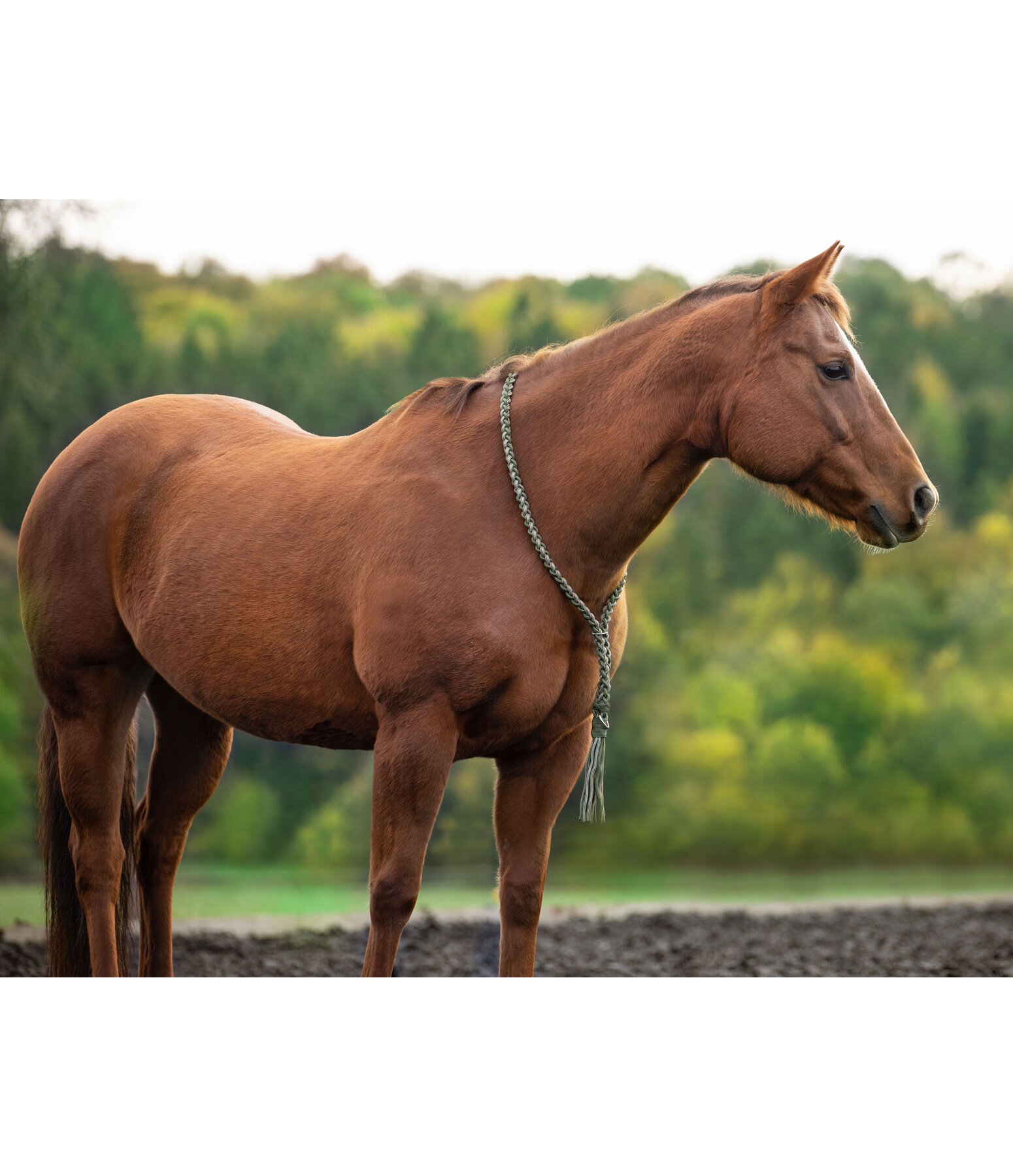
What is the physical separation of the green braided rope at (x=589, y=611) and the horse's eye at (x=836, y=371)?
58cm

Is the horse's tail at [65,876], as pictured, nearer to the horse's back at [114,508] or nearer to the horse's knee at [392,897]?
the horse's back at [114,508]

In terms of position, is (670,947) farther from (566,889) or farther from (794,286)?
(794,286)

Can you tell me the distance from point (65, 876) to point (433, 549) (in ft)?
4.89

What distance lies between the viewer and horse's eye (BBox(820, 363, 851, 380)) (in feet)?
6.93

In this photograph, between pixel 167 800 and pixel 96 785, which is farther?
pixel 167 800

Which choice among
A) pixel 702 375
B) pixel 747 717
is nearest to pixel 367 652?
pixel 702 375

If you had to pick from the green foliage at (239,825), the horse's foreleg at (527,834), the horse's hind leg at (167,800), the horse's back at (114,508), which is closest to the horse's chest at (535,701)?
the horse's foreleg at (527,834)

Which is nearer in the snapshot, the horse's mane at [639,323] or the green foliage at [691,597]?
the horse's mane at [639,323]

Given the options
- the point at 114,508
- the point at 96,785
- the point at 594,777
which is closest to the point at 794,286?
the point at 594,777

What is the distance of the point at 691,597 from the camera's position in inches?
165

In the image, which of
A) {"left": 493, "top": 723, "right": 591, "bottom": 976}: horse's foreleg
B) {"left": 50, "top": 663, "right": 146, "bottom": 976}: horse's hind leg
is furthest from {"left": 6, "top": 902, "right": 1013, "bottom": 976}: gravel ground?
{"left": 493, "top": 723, "right": 591, "bottom": 976}: horse's foreleg

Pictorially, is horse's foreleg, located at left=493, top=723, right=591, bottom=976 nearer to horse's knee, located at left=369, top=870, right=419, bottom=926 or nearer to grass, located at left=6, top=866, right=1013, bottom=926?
horse's knee, located at left=369, top=870, right=419, bottom=926

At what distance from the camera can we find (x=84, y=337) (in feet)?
12.3

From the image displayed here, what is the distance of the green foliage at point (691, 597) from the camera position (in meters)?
3.74
